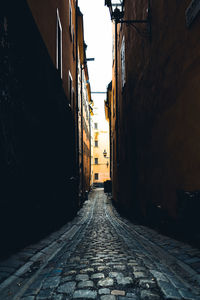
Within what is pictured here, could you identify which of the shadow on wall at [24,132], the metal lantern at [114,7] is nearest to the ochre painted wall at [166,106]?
the metal lantern at [114,7]

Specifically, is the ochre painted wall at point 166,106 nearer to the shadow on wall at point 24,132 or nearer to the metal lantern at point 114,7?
the metal lantern at point 114,7

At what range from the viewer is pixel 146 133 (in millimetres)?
7824

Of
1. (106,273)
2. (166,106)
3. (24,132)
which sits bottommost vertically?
(106,273)

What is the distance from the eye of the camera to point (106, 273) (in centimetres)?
312

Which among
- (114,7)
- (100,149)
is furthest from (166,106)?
(100,149)

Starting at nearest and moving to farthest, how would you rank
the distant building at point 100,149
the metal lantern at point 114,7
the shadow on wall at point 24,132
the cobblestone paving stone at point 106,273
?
the cobblestone paving stone at point 106,273, the shadow on wall at point 24,132, the metal lantern at point 114,7, the distant building at point 100,149

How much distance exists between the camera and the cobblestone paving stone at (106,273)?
8.47ft

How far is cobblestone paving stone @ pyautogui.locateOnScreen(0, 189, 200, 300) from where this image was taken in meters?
2.58

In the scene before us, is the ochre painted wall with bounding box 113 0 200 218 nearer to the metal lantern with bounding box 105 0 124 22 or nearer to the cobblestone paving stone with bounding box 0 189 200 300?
the metal lantern with bounding box 105 0 124 22

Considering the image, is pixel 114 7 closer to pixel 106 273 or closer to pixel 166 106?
pixel 166 106

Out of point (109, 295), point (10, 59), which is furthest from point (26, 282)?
point (10, 59)

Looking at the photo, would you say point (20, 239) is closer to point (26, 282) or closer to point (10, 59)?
point (26, 282)

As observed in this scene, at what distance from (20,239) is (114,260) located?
166 centimetres

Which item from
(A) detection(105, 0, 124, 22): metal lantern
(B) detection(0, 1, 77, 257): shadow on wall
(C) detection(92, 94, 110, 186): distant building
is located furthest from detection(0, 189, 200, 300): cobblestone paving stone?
(C) detection(92, 94, 110, 186): distant building
